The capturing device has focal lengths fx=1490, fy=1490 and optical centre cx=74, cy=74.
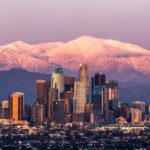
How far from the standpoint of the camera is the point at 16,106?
185 meters

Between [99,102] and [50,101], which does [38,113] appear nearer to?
[50,101]

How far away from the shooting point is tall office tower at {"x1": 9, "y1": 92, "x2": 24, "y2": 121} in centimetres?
18488

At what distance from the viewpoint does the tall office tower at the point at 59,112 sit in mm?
183000

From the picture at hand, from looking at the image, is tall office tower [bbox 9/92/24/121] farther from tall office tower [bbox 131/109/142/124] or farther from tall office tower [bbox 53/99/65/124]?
tall office tower [bbox 131/109/142/124]

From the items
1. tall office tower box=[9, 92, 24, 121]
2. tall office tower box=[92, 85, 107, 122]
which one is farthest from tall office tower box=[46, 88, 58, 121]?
tall office tower box=[92, 85, 107, 122]

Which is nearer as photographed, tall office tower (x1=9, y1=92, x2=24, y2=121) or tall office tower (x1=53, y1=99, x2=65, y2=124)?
tall office tower (x1=53, y1=99, x2=65, y2=124)

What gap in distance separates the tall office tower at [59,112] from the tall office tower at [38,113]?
5.07ft

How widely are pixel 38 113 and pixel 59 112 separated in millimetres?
3088

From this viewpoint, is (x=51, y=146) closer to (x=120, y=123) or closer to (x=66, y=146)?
(x=66, y=146)

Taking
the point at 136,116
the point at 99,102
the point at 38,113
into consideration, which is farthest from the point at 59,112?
the point at 136,116

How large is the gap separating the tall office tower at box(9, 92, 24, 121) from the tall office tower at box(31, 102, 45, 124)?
1682 mm

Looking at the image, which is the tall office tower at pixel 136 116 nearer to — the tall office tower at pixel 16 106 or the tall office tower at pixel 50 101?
the tall office tower at pixel 50 101

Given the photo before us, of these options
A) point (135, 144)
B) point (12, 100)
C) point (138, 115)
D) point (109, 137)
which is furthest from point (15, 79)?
point (135, 144)

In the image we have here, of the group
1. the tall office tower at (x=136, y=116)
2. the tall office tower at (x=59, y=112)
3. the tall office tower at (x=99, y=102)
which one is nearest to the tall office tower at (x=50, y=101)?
the tall office tower at (x=59, y=112)
